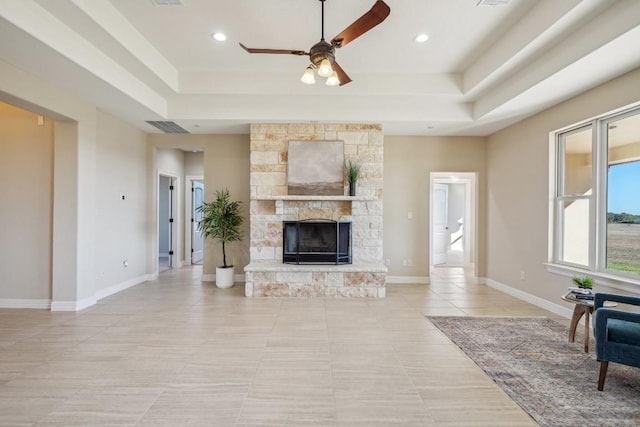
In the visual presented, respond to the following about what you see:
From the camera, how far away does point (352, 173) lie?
17.3ft

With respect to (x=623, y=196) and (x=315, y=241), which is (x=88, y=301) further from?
(x=623, y=196)

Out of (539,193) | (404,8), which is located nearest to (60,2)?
(404,8)

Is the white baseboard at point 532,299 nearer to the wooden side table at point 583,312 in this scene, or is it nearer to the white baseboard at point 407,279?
the wooden side table at point 583,312

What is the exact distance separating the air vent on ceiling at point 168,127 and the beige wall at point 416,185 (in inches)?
147

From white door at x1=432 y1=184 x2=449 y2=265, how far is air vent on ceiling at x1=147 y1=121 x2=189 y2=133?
6.07 meters

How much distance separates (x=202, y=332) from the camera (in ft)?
11.5

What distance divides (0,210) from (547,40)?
681 centimetres

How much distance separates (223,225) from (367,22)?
394 centimetres

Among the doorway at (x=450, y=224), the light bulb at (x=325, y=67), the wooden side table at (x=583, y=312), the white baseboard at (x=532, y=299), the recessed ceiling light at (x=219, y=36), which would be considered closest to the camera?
the light bulb at (x=325, y=67)

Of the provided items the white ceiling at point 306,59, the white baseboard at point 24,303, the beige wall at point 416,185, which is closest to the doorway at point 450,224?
the beige wall at point 416,185

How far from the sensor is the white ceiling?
2.89m

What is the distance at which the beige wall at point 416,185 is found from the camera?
6.10m

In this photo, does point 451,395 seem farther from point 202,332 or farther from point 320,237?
point 320,237

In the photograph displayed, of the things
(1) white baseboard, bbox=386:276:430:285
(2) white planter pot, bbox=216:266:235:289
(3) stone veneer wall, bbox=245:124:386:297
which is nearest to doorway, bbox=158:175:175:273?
(2) white planter pot, bbox=216:266:235:289
